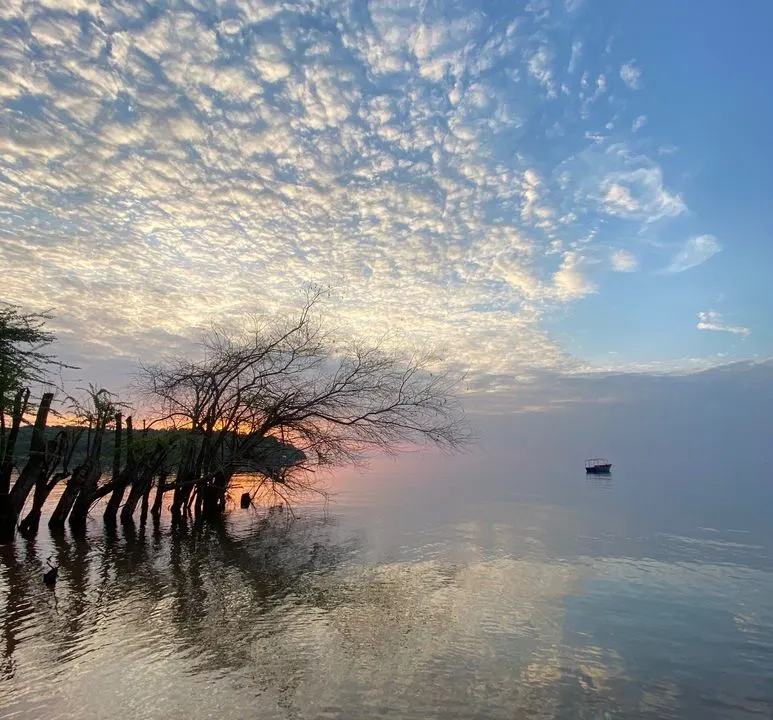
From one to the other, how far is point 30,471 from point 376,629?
1317 centimetres

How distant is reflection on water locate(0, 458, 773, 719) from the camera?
309 inches

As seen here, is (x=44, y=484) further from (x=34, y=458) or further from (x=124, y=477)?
(x=124, y=477)

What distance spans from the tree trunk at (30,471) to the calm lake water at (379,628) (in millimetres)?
876

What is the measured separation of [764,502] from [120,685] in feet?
163

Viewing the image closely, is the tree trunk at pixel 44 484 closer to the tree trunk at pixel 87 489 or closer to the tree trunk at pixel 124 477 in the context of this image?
the tree trunk at pixel 87 489

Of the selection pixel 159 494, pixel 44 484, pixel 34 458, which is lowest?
pixel 159 494

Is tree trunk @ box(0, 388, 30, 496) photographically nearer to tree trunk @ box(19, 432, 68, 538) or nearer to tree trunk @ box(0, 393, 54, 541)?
tree trunk @ box(0, 393, 54, 541)

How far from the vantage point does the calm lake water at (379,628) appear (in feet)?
25.8

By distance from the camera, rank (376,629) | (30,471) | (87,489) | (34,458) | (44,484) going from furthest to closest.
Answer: (87,489) < (44,484) < (30,471) < (34,458) < (376,629)

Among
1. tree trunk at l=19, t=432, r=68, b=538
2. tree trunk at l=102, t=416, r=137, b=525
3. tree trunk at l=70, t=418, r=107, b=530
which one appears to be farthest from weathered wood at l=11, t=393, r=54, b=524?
tree trunk at l=102, t=416, r=137, b=525

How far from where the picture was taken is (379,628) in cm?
1096

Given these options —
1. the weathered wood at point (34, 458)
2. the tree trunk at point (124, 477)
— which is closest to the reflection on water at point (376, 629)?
the weathered wood at point (34, 458)

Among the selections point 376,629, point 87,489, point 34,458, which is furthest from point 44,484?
point 376,629

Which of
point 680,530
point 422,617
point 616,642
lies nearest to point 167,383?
point 422,617
